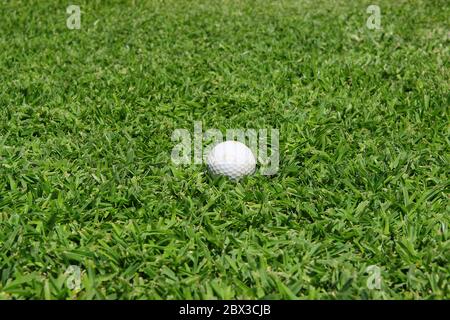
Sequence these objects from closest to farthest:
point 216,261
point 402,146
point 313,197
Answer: point 216,261, point 313,197, point 402,146

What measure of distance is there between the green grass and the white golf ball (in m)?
0.07

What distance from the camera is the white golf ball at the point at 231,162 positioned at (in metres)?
2.79

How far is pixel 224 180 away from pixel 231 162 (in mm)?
103

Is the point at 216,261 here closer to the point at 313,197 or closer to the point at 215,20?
the point at 313,197

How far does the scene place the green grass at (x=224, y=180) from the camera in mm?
2150

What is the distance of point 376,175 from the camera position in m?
2.86

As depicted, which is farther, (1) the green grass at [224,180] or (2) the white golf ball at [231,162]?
(2) the white golf ball at [231,162]

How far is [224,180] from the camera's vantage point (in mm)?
2801

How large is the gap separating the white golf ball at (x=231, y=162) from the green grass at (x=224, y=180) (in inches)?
2.7

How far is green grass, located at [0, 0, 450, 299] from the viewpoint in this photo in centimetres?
215

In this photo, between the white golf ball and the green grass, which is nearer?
the green grass

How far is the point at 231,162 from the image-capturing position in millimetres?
2787

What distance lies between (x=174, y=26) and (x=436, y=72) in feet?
9.90

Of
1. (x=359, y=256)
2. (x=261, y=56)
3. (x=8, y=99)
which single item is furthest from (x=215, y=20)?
(x=359, y=256)
